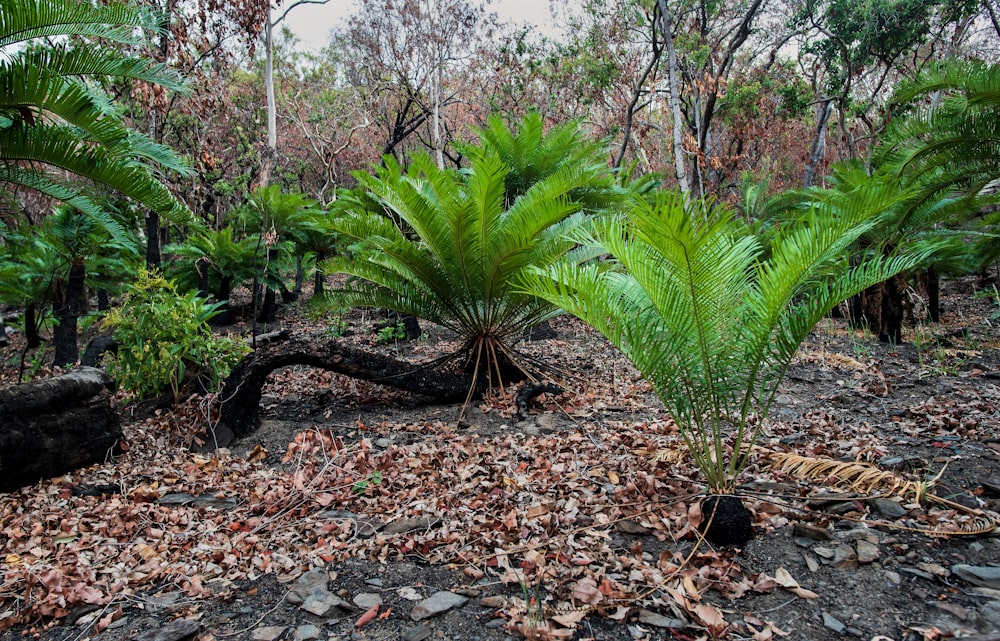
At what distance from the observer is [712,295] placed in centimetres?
270

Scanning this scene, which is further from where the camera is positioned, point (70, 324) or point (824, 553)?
point (70, 324)

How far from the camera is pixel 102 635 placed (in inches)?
90.4

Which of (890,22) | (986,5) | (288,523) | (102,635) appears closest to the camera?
(102,635)

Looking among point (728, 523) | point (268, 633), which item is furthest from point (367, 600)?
point (728, 523)

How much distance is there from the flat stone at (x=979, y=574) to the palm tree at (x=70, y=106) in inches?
203

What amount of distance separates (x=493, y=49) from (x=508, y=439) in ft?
42.5

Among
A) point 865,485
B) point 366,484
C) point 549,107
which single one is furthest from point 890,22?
point 366,484

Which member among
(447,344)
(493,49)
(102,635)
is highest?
(493,49)

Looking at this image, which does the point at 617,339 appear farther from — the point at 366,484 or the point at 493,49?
the point at 493,49

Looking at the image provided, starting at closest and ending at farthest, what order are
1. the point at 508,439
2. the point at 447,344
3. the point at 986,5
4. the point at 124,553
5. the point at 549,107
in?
the point at 124,553 → the point at 508,439 → the point at 447,344 → the point at 986,5 → the point at 549,107

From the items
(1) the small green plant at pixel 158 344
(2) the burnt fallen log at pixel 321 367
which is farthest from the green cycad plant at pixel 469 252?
(1) the small green plant at pixel 158 344

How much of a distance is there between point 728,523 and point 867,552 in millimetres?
546

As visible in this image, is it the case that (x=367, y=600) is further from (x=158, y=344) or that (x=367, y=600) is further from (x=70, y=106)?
(x=70, y=106)

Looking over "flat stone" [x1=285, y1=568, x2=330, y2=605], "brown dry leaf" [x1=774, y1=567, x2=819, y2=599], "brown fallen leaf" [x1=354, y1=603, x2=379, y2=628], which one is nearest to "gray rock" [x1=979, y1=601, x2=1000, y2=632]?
"brown dry leaf" [x1=774, y1=567, x2=819, y2=599]
